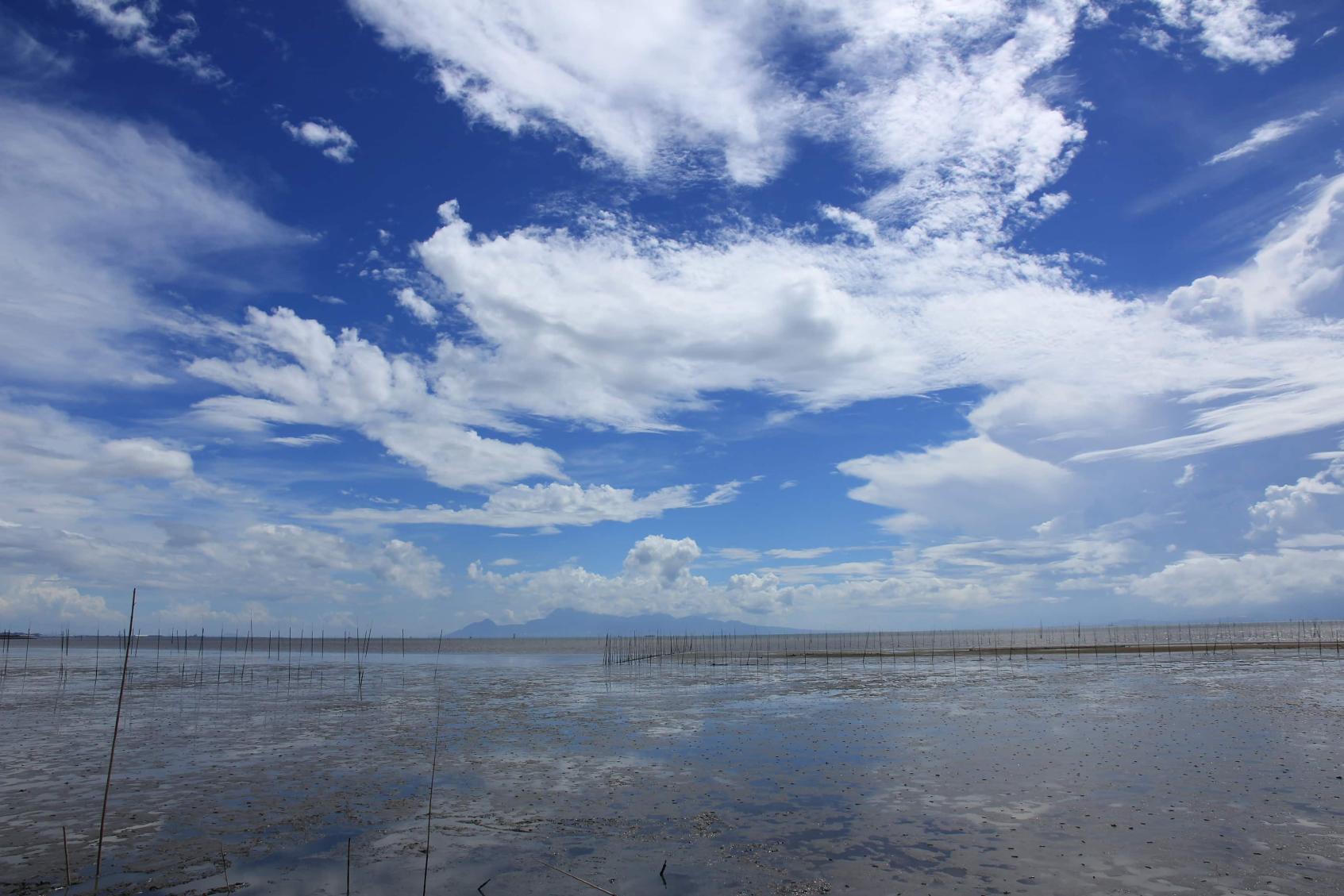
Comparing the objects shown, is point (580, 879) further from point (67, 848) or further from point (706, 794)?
point (67, 848)

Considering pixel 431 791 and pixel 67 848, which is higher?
pixel 431 791

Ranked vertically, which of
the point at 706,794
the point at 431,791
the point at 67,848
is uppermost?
the point at 431,791

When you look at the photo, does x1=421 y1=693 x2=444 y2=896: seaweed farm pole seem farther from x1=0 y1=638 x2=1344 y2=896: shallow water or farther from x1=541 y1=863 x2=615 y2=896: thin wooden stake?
x1=541 y1=863 x2=615 y2=896: thin wooden stake

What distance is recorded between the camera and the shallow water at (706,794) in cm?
1580

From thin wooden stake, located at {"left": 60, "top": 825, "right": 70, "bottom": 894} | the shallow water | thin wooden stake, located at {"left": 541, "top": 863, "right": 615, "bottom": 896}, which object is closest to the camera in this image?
thin wooden stake, located at {"left": 541, "top": 863, "right": 615, "bottom": 896}

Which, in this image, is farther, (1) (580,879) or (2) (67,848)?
(2) (67,848)

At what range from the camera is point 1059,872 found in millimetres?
15336

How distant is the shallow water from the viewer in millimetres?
15797

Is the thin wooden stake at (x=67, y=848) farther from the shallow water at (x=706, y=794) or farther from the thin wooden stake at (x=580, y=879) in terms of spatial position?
the thin wooden stake at (x=580, y=879)

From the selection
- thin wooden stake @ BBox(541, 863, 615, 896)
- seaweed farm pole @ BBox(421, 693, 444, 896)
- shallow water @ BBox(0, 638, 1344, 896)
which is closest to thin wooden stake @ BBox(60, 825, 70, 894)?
shallow water @ BBox(0, 638, 1344, 896)

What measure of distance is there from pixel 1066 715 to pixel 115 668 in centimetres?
9661

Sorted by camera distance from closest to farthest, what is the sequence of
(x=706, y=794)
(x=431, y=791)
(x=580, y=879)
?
(x=580, y=879) → (x=431, y=791) → (x=706, y=794)

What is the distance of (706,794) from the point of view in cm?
2247


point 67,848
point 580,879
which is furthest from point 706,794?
point 67,848
